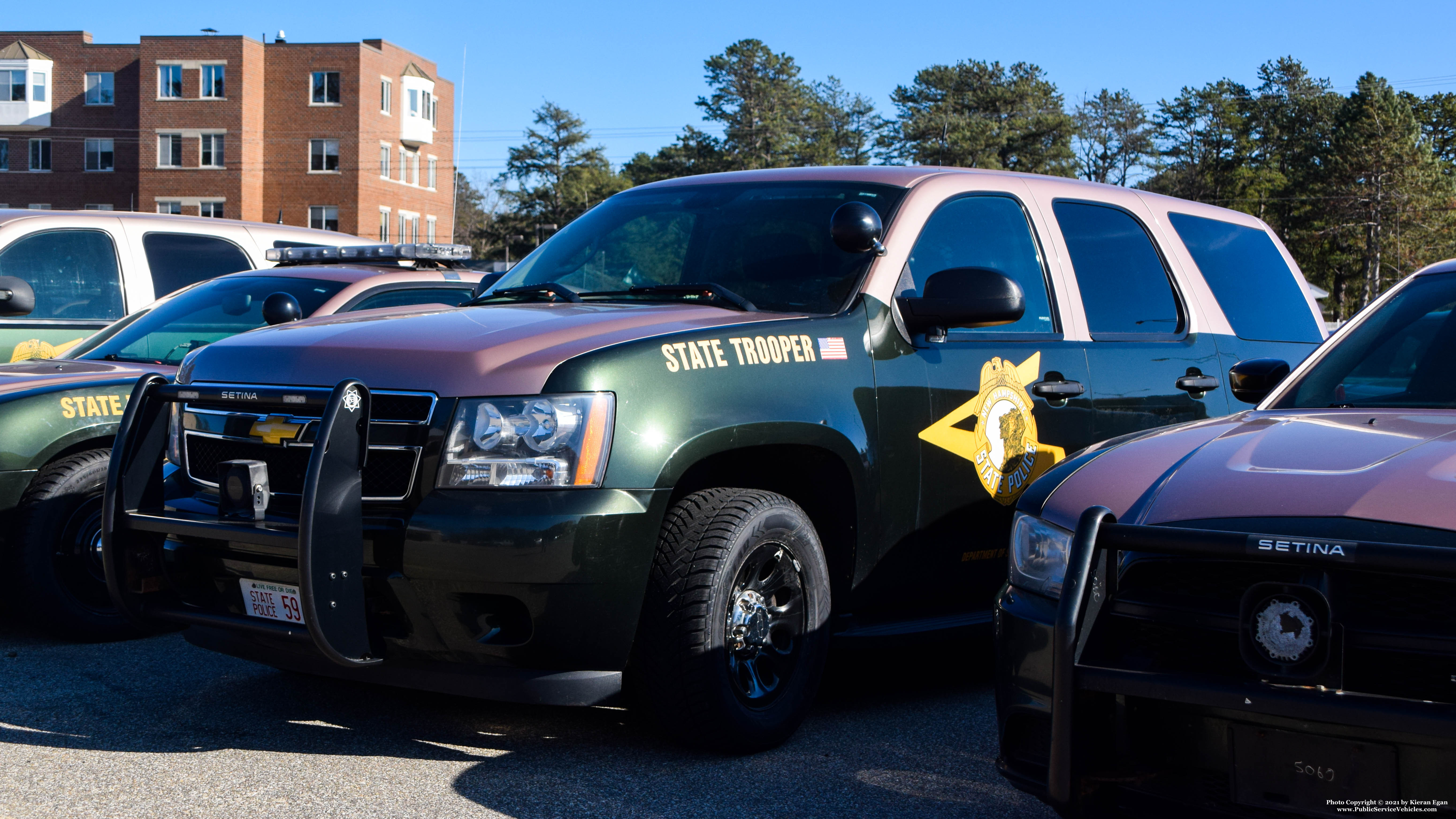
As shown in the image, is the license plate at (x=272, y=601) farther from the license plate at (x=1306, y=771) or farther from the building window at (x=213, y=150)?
the building window at (x=213, y=150)

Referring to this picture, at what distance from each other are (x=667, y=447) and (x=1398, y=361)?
6.78 ft

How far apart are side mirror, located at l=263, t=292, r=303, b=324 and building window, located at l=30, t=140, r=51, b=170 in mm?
67629

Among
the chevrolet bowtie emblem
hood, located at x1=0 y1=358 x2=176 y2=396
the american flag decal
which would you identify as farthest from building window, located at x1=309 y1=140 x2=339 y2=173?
the american flag decal

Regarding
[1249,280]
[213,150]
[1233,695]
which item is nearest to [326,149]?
[213,150]

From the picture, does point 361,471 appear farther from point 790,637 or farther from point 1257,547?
point 1257,547

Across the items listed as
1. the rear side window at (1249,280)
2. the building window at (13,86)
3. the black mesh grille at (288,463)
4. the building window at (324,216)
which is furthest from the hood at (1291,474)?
the building window at (13,86)

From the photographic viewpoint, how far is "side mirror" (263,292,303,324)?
6305mm

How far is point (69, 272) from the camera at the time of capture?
771cm

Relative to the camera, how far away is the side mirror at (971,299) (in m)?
4.35

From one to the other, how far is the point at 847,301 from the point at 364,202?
62.4 m

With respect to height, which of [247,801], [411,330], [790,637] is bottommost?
[247,801]

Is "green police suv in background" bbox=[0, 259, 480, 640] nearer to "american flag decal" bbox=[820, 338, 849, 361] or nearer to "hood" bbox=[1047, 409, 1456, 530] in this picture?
"american flag decal" bbox=[820, 338, 849, 361]

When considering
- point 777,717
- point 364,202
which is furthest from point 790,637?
point 364,202

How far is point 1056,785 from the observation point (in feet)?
8.86
